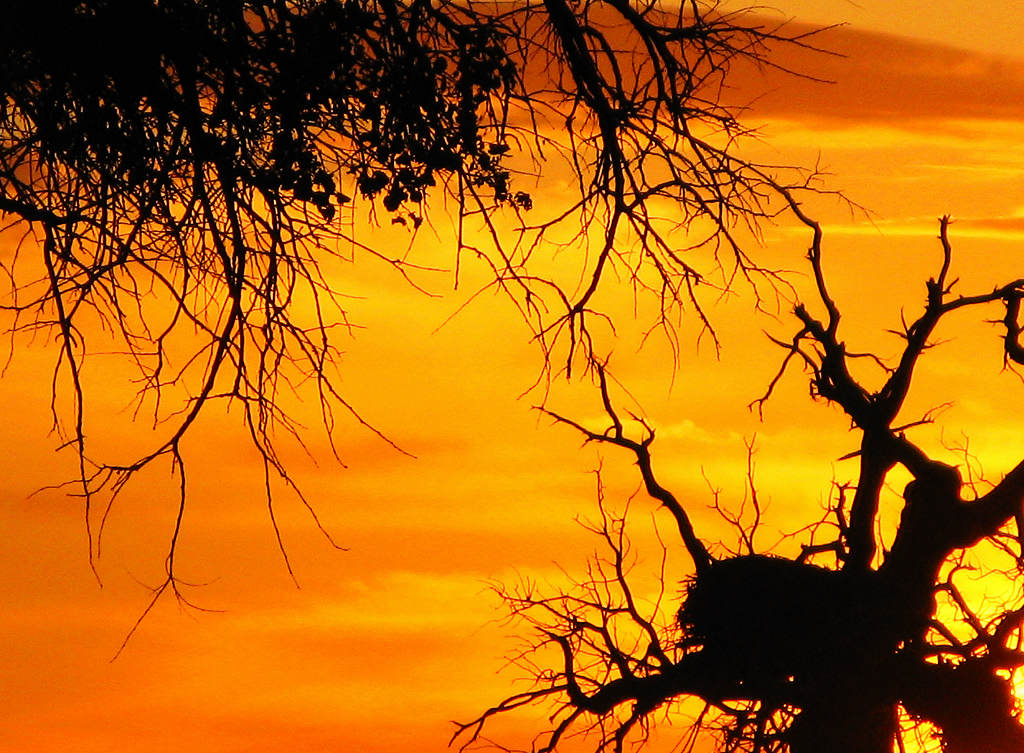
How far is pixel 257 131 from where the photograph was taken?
4.94 meters

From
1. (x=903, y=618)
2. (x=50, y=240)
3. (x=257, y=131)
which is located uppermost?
(x=903, y=618)

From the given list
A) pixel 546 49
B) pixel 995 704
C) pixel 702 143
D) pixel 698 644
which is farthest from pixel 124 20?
pixel 995 704

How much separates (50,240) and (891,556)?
442 inches

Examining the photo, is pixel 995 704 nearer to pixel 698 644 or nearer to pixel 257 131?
pixel 698 644

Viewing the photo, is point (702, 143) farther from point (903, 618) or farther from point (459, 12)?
point (903, 618)

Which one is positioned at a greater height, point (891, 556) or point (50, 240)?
point (891, 556)

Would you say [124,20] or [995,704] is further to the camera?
[995,704]

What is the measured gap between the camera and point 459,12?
211 inches

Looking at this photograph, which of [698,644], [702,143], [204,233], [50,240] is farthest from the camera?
[698,644]

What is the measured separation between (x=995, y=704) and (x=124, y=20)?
453 inches

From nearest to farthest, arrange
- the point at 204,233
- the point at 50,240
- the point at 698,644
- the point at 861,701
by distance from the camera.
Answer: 1. the point at 50,240
2. the point at 204,233
3. the point at 698,644
4. the point at 861,701

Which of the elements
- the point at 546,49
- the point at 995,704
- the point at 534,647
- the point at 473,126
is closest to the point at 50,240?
the point at 473,126

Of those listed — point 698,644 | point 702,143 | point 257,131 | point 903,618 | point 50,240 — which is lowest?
point 50,240

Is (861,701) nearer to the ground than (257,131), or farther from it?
farther from it
